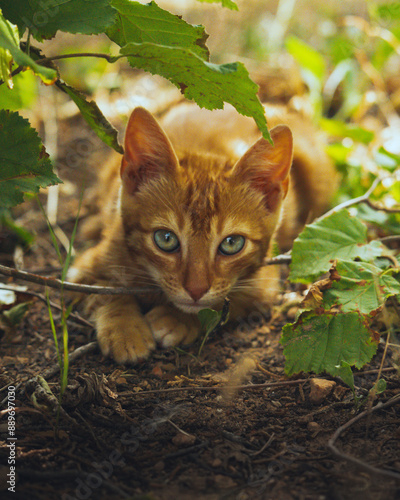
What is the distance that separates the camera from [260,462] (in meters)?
1.32

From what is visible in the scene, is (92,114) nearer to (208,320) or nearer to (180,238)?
(180,238)

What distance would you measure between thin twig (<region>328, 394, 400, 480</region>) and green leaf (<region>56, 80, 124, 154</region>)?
1.24 metres

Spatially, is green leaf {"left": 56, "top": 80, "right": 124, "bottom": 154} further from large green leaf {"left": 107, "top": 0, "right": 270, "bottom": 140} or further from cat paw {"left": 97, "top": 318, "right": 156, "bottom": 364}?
cat paw {"left": 97, "top": 318, "right": 156, "bottom": 364}

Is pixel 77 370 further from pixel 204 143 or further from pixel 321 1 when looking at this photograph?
pixel 321 1

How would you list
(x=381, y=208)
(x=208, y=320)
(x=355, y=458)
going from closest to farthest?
(x=355, y=458), (x=208, y=320), (x=381, y=208)

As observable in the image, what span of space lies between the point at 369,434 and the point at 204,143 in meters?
1.88

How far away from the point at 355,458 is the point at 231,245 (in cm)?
98

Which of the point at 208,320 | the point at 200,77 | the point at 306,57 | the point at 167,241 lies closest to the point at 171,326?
the point at 208,320

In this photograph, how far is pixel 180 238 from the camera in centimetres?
195

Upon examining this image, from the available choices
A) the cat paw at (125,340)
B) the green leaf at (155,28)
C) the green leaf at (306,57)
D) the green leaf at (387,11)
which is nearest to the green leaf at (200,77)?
the green leaf at (155,28)

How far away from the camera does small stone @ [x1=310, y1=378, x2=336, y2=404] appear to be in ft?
5.25

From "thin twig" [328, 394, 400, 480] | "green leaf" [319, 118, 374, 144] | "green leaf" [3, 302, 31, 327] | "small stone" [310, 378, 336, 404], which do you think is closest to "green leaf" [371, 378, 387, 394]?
"thin twig" [328, 394, 400, 480]

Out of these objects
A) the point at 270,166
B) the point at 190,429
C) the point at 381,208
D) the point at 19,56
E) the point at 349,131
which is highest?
the point at 19,56

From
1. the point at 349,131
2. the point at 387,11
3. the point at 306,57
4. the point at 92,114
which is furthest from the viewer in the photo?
the point at 306,57
